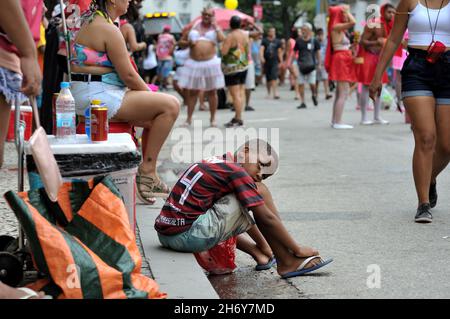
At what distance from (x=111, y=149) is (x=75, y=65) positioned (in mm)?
2112

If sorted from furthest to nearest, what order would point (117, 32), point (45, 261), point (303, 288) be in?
1. point (117, 32)
2. point (303, 288)
3. point (45, 261)

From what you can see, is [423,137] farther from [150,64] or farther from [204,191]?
[150,64]

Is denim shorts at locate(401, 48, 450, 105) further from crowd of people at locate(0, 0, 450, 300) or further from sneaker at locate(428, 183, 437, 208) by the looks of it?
sneaker at locate(428, 183, 437, 208)

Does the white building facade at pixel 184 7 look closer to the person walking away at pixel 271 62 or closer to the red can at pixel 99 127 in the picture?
the person walking away at pixel 271 62

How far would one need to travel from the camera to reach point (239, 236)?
556 centimetres

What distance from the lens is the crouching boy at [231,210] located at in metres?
5.03

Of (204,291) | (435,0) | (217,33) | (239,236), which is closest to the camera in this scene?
(204,291)

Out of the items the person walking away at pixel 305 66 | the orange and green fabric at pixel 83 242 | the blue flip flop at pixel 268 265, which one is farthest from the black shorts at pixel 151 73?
the orange and green fabric at pixel 83 242

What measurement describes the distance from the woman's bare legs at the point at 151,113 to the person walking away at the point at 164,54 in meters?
22.9

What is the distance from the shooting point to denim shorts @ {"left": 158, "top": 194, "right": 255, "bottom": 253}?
201 inches

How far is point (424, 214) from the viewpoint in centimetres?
680

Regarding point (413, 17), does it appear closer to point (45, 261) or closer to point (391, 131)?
point (45, 261)

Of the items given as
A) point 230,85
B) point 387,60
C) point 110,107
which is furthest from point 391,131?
point 110,107

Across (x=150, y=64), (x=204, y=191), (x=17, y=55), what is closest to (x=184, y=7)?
(x=150, y=64)
